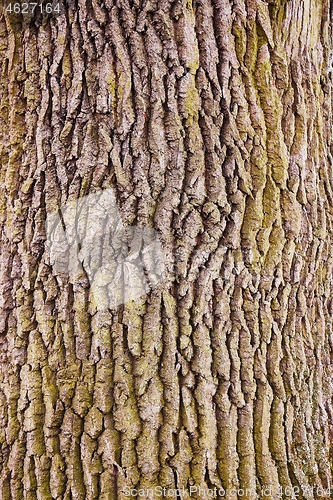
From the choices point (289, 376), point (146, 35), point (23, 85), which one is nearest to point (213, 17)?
point (146, 35)

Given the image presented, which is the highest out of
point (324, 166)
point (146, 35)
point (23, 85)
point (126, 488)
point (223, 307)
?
point (146, 35)

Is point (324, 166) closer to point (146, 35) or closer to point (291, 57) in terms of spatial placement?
point (291, 57)

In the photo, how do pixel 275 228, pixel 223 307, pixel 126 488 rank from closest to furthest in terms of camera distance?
pixel 126 488
pixel 223 307
pixel 275 228

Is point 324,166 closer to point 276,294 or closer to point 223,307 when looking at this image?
point 276,294

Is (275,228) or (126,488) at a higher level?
(275,228)

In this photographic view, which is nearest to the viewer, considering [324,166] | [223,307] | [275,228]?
[223,307]

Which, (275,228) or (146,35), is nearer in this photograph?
(146,35)
